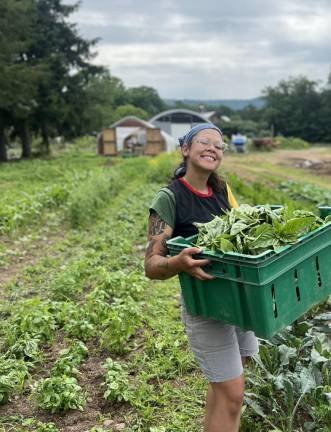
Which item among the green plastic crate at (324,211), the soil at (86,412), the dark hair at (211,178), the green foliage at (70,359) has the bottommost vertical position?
the soil at (86,412)

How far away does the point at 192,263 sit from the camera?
7.62 feet

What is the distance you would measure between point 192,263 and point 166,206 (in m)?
0.47

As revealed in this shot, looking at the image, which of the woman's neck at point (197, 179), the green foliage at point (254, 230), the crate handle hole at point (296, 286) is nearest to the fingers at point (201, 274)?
the green foliage at point (254, 230)

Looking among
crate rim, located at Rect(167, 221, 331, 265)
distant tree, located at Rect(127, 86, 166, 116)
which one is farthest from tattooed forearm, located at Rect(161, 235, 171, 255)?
distant tree, located at Rect(127, 86, 166, 116)

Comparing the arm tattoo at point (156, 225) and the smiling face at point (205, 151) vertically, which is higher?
the smiling face at point (205, 151)

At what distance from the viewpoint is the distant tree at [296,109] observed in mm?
61344

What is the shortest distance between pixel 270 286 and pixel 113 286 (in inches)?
159

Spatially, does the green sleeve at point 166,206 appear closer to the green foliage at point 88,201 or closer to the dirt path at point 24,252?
the dirt path at point 24,252

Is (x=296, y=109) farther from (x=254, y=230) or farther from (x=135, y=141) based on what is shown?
(x=254, y=230)

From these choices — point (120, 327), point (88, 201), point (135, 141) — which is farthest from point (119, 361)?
point (135, 141)

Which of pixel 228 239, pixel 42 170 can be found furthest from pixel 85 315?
pixel 42 170

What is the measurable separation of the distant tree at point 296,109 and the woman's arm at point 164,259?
6125 cm

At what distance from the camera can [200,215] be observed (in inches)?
109

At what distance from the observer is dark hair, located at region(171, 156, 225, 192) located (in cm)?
294
